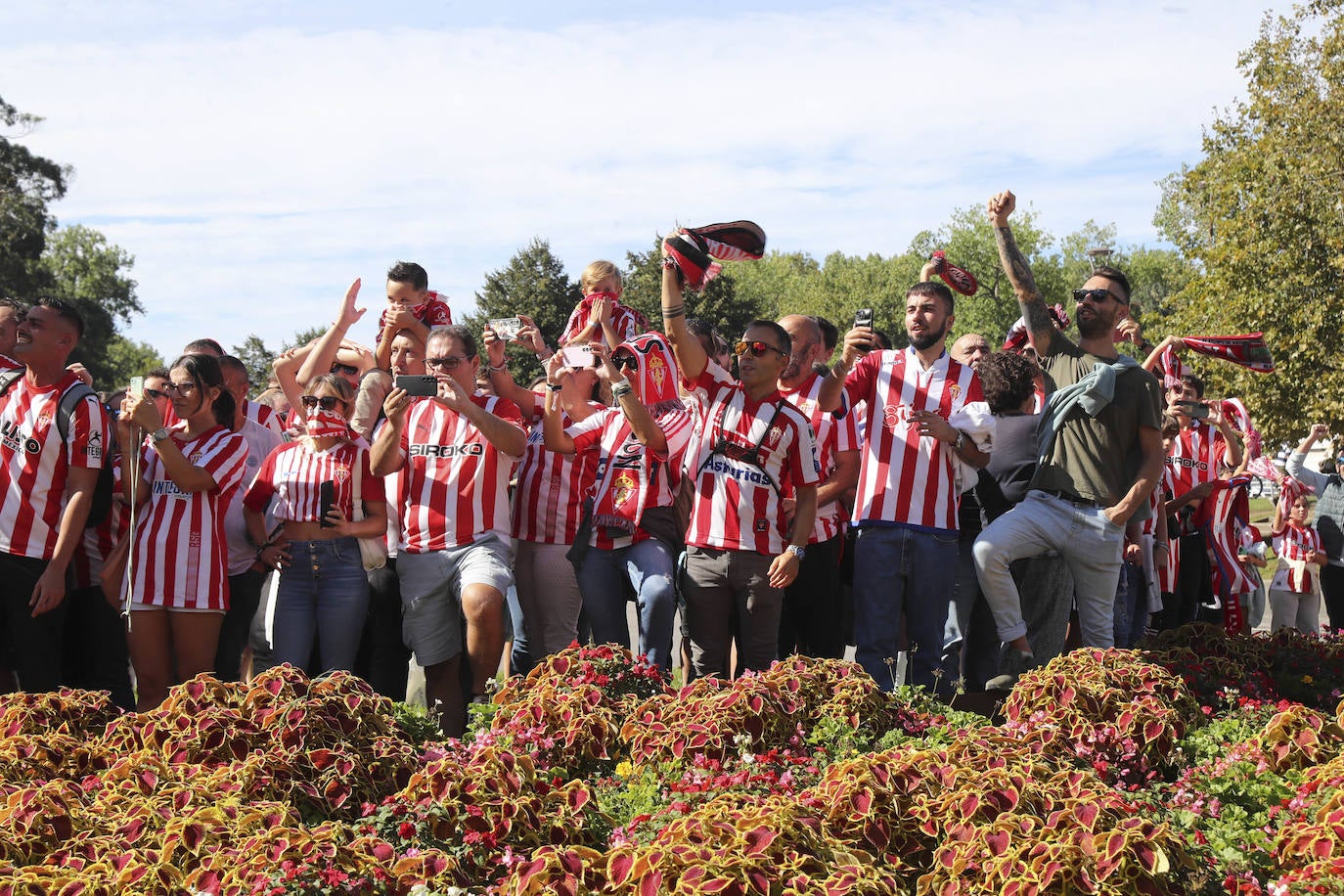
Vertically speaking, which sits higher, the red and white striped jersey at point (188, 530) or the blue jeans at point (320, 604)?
the red and white striped jersey at point (188, 530)

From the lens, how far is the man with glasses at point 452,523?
6316 mm

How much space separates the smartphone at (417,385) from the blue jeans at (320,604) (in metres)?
0.89

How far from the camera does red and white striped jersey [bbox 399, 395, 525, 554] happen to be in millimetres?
6438

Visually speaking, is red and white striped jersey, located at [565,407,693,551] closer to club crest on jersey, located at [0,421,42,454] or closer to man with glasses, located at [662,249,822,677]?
man with glasses, located at [662,249,822,677]

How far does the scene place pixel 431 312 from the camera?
7.93 metres

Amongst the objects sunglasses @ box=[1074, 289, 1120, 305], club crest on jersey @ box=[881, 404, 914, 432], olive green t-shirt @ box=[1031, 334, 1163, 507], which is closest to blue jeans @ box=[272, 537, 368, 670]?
club crest on jersey @ box=[881, 404, 914, 432]

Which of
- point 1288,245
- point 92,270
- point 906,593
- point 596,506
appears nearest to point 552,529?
point 596,506

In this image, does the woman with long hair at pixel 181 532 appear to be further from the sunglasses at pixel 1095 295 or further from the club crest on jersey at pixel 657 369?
the sunglasses at pixel 1095 295

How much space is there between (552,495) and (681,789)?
11.0 ft

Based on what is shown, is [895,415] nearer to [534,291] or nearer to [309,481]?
[309,481]

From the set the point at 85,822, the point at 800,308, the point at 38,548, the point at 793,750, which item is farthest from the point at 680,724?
the point at 800,308

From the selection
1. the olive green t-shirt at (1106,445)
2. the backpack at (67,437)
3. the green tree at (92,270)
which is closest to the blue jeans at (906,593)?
the olive green t-shirt at (1106,445)

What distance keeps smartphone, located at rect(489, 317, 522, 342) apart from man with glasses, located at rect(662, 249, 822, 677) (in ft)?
5.04

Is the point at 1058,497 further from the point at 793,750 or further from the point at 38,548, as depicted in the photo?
the point at 38,548
